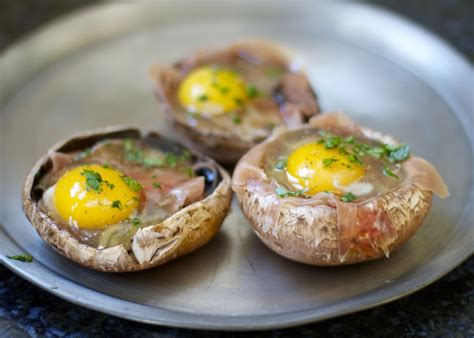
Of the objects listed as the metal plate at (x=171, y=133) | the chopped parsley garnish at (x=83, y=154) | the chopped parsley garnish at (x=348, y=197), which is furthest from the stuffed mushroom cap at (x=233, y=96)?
the chopped parsley garnish at (x=348, y=197)

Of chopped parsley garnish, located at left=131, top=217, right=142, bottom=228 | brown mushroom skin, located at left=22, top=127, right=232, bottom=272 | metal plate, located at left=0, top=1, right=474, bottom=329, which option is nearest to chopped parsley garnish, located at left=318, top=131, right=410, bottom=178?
metal plate, located at left=0, top=1, right=474, bottom=329

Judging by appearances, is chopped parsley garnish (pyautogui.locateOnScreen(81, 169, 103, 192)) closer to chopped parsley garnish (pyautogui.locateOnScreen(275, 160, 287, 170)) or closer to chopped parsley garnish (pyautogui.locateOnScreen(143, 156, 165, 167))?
chopped parsley garnish (pyautogui.locateOnScreen(143, 156, 165, 167))

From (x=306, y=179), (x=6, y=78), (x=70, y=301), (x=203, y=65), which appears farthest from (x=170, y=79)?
(x=70, y=301)

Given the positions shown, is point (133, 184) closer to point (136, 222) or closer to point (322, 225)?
point (136, 222)

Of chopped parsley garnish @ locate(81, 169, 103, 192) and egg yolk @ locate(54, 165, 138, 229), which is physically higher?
chopped parsley garnish @ locate(81, 169, 103, 192)

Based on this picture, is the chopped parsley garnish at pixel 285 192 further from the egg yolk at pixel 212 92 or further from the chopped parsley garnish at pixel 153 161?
the egg yolk at pixel 212 92

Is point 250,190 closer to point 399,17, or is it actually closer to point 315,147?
point 315,147
